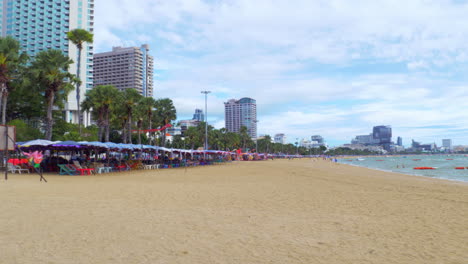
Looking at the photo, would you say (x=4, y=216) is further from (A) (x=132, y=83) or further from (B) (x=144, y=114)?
(A) (x=132, y=83)

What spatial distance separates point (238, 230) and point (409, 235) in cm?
298

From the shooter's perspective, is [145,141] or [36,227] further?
[145,141]

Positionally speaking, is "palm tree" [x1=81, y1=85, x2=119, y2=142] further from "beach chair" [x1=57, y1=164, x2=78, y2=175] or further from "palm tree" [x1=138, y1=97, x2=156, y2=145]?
"beach chair" [x1=57, y1=164, x2=78, y2=175]

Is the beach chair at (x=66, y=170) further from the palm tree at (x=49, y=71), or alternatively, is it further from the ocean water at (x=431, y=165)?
the ocean water at (x=431, y=165)

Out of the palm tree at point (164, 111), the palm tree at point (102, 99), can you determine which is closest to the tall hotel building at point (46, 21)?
the palm tree at point (164, 111)

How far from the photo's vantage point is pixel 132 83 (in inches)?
5330

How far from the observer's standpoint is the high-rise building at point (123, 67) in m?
136

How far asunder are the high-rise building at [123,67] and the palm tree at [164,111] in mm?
92028

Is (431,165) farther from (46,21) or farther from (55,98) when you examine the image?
(46,21)

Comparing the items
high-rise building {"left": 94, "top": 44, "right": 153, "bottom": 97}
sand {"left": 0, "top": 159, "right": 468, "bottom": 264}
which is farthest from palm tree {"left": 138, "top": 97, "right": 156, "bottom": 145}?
high-rise building {"left": 94, "top": 44, "right": 153, "bottom": 97}

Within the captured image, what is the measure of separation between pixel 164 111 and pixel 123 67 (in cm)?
10281

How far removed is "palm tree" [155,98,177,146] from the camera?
1762 inches

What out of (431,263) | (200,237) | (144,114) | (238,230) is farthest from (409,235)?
(144,114)

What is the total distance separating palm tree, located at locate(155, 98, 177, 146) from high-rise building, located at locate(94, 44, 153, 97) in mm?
92028
